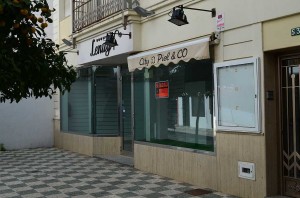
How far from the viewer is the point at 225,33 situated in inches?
276

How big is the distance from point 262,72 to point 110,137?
21.8 ft

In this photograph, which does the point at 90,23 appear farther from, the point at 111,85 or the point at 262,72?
the point at 262,72

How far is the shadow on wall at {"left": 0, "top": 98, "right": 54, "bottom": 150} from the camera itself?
47.0ft

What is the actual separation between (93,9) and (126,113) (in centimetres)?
300

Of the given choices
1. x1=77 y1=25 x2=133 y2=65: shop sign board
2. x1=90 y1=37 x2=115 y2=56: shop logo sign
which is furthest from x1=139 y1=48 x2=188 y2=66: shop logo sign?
x1=90 y1=37 x2=115 y2=56: shop logo sign

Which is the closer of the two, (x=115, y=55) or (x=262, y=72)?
(x=262, y=72)

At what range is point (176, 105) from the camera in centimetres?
857

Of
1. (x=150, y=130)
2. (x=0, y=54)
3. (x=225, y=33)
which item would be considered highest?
(x=225, y=33)

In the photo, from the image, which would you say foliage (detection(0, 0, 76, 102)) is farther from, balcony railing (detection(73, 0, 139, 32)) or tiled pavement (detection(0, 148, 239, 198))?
balcony railing (detection(73, 0, 139, 32))

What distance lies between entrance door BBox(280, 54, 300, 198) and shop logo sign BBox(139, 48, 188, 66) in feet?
6.14

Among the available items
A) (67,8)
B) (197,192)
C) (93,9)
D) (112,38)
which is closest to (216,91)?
(197,192)

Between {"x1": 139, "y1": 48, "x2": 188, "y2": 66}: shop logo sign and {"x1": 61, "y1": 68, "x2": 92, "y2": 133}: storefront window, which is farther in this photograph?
{"x1": 61, "y1": 68, "x2": 92, "y2": 133}: storefront window

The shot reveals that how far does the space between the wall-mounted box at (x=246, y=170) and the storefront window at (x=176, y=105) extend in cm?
92

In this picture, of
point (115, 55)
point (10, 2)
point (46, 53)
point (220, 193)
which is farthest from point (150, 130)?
point (10, 2)
